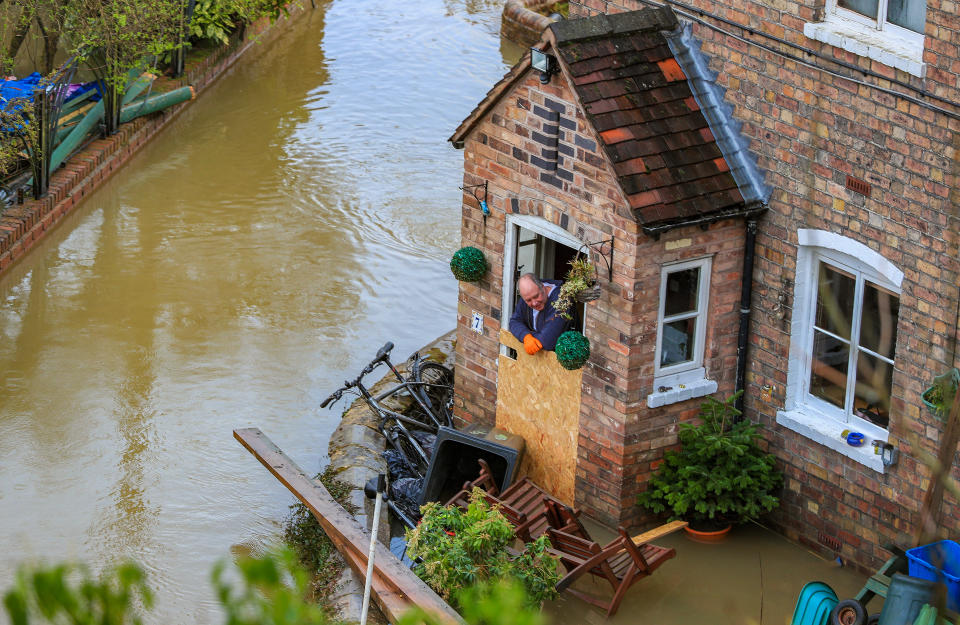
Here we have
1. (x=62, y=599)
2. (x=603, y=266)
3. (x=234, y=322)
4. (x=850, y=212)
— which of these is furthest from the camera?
(x=234, y=322)

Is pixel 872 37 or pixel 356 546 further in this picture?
pixel 356 546

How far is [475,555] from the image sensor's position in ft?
26.0

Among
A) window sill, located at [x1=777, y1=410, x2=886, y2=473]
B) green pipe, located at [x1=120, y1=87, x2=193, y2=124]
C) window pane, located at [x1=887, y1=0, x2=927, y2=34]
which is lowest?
window sill, located at [x1=777, y1=410, x2=886, y2=473]

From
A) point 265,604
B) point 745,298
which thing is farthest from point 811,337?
point 265,604

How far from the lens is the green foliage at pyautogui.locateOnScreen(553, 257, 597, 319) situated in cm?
877

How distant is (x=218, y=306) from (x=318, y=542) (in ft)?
16.1

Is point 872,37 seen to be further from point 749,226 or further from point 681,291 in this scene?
point 681,291

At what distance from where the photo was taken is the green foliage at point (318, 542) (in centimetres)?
858

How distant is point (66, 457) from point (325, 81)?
1164cm

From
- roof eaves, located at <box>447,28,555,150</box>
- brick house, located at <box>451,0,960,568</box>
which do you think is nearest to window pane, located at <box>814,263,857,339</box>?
brick house, located at <box>451,0,960,568</box>

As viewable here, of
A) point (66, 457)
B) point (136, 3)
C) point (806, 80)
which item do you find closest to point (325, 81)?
point (136, 3)

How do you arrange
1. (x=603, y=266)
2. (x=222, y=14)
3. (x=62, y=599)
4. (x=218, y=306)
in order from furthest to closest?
1. (x=222, y=14)
2. (x=218, y=306)
3. (x=603, y=266)
4. (x=62, y=599)

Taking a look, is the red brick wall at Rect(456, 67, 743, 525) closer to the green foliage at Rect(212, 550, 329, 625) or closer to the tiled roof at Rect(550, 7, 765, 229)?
the tiled roof at Rect(550, 7, 765, 229)

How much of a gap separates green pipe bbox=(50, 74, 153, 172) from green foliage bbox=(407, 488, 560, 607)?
31.0ft
